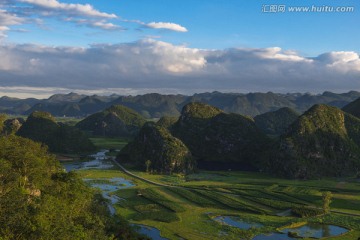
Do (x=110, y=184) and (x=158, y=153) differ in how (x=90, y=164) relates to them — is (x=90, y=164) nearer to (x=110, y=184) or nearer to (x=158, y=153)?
(x=158, y=153)

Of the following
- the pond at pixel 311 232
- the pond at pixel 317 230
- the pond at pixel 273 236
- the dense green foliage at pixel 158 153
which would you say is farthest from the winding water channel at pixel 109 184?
the pond at pixel 317 230

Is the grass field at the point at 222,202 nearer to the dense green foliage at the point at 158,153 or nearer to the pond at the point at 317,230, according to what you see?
the pond at the point at 317,230

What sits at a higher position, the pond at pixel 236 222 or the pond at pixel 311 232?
the pond at pixel 311 232

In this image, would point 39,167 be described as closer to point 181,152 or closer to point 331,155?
point 181,152

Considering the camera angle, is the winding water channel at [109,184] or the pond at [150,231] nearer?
the pond at [150,231]

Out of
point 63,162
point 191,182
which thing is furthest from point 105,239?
point 63,162

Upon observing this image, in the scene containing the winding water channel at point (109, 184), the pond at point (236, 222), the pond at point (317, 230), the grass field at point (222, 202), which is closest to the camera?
the pond at point (317, 230)

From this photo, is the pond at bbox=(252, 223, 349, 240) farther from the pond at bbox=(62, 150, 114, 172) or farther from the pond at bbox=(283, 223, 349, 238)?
the pond at bbox=(62, 150, 114, 172)

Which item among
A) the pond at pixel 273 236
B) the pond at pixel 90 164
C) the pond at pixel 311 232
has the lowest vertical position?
the pond at pixel 90 164
